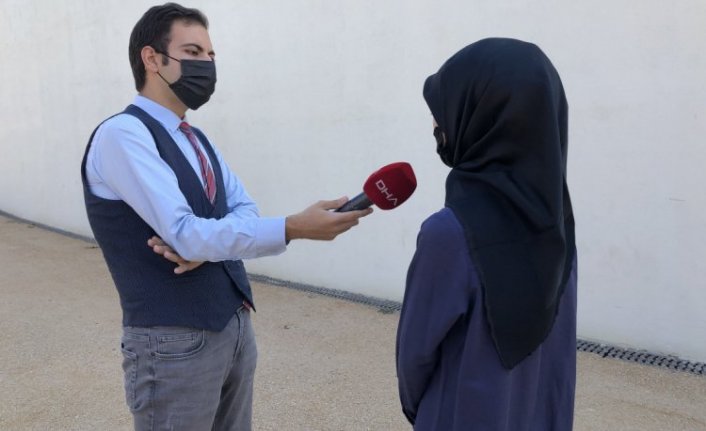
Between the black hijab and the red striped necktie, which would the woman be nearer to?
the black hijab

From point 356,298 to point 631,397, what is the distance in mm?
2874

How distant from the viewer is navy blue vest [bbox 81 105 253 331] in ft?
5.93

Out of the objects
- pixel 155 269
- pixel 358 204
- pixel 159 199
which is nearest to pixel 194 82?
pixel 159 199

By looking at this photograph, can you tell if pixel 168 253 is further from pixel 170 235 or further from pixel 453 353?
pixel 453 353

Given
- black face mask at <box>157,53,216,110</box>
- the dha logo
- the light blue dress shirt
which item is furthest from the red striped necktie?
the dha logo

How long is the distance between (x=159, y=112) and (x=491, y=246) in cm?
121

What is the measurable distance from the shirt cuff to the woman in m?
0.48

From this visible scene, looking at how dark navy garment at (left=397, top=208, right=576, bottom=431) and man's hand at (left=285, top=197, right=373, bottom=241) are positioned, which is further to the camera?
man's hand at (left=285, top=197, right=373, bottom=241)

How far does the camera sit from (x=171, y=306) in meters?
1.82

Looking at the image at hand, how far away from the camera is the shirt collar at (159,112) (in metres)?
1.96

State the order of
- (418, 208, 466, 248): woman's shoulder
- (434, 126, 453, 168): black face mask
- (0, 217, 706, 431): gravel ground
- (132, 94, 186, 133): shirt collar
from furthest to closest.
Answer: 1. (0, 217, 706, 431): gravel ground
2. (132, 94, 186, 133): shirt collar
3. (434, 126, 453, 168): black face mask
4. (418, 208, 466, 248): woman's shoulder

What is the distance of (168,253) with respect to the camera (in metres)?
1.75

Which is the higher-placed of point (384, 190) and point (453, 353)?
point (384, 190)

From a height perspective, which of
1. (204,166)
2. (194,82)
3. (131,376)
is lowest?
(131,376)
